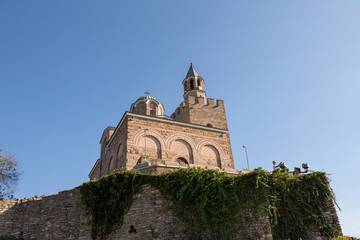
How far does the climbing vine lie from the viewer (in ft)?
33.8

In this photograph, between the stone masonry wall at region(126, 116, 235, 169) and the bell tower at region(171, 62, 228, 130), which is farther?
the bell tower at region(171, 62, 228, 130)

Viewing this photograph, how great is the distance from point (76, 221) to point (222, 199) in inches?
238

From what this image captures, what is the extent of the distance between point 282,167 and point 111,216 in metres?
7.39

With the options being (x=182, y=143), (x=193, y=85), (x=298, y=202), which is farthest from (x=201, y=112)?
(x=298, y=202)

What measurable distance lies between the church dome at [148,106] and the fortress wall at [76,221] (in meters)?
15.7

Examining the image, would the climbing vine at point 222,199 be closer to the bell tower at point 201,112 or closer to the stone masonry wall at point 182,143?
the stone masonry wall at point 182,143

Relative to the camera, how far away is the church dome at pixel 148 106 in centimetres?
2758

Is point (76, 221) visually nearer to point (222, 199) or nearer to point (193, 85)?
point (222, 199)

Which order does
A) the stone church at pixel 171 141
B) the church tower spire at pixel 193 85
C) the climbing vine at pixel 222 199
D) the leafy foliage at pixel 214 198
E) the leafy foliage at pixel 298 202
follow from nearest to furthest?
1. the leafy foliage at pixel 214 198
2. the climbing vine at pixel 222 199
3. the leafy foliage at pixel 298 202
4. the stone church at pixel 171 141
5. the church tower spire at pixel 193 85

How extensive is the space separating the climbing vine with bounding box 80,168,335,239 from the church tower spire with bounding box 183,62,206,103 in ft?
48.8

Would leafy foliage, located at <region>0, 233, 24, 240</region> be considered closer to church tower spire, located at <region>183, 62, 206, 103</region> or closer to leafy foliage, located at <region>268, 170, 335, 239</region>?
leafy foliage, located at <region>268, 170, 335, 239</region>

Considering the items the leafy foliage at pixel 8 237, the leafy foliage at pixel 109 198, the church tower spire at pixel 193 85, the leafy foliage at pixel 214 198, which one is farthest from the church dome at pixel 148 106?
the leafy foliage at pixel 214 198

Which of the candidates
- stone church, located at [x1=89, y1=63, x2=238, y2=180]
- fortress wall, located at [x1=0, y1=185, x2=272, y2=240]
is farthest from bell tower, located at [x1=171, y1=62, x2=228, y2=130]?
fortress wall, located at [x1=0, y1=185, x2=272, y2=240]

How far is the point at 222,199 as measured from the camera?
1036 cm
